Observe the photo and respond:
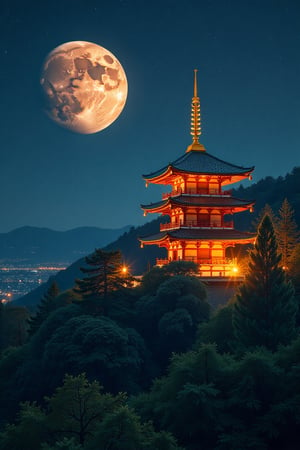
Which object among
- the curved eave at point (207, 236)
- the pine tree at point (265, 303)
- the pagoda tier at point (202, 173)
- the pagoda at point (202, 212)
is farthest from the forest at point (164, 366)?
the pagoda tier at point (202, 173)

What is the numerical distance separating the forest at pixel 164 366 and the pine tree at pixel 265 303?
0.07m

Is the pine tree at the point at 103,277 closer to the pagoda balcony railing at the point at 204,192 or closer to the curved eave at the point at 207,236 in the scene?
the curved eave at the point at 207,236

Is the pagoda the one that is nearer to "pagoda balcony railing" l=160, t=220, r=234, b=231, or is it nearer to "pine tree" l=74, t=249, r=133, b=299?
"pagoda balcony railing" l=160, t=220, r=234, b=231

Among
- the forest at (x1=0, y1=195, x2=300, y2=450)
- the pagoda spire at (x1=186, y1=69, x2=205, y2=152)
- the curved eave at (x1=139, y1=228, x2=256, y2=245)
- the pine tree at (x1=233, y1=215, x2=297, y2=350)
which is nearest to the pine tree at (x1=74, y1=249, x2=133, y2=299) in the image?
the forest at (x1=0, y1=195, x2=300, y2=450)

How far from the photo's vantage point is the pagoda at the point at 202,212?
51281mm

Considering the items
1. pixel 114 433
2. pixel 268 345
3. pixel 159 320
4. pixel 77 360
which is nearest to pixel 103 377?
pixel 77 360

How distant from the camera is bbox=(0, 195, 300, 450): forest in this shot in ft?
76.3

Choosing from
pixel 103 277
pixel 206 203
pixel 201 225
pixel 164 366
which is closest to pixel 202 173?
pixel 206 203

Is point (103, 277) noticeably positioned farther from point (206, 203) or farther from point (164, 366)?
point (206, 203)

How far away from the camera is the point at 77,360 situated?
3688 centimetres

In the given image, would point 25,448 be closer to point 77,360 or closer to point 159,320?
point 77,360

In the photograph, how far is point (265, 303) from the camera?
36094 mm

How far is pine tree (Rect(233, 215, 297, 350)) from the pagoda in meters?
13.2

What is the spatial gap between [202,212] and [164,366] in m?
17.2
